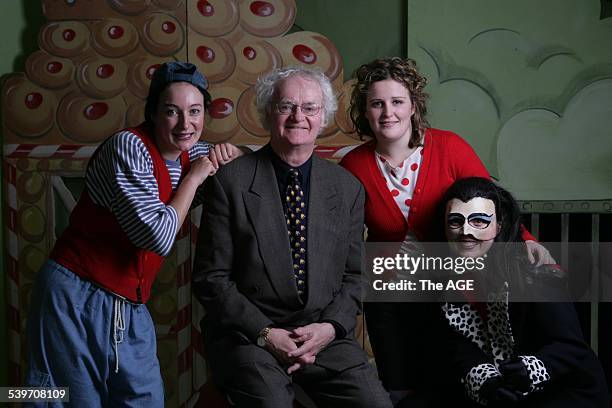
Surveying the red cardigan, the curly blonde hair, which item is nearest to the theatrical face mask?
the red cardigan

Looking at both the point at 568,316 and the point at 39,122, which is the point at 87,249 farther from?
the point at 568,316

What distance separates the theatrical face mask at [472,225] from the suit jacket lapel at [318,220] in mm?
415

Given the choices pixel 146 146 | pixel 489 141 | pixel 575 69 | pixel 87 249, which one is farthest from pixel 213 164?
pixel 575 69

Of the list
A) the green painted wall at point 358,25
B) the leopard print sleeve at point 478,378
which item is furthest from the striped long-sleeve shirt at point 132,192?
the green painted wall at point 358,25

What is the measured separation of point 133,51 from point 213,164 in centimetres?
122

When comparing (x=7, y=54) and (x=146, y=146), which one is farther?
(x=7, y=54)

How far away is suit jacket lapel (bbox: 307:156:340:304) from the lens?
242cm

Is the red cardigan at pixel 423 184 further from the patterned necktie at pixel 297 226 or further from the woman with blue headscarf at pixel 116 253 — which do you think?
the woman with blue headscarf at pixel 116 253

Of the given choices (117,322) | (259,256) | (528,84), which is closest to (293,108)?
(259,256)

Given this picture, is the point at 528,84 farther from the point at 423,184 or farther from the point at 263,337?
the point at 263,337

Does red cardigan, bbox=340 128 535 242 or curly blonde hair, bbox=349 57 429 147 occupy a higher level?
curly blonde hair, bbox=349 57 429 147

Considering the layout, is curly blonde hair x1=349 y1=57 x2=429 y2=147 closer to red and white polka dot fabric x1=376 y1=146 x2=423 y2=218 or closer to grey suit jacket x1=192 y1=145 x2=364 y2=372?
red and white polka dot fabric x1=376 y1=146 x2=423 y2=218

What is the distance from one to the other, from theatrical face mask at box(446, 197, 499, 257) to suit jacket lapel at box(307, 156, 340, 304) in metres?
0.42

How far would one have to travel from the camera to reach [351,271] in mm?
2566
